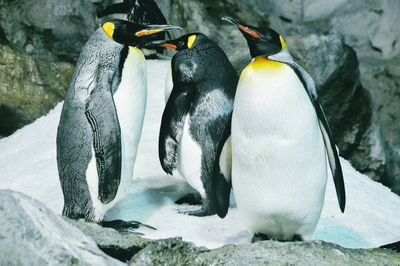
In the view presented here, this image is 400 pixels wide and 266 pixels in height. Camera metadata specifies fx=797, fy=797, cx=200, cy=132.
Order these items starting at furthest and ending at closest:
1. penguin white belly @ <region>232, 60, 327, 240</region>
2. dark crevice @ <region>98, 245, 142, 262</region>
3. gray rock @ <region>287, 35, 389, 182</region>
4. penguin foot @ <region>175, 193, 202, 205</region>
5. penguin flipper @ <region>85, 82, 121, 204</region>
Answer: gray rock @ <region>287, 35, 389, 182</region> < penguin foot @ <region>175, 193, 202, 205</region> < penguin flipper @ <region>85, 82, 121, 204</region> < penguin white belly @ <region>232, 60, 327, 240</region> < dark crevice @ <region>98, 245, 142, 262</region>

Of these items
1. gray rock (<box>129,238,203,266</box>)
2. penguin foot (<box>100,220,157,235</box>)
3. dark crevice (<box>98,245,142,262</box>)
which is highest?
gray rock (<box>129,238,203,266</box>)

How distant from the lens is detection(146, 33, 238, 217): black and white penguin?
4.02 m

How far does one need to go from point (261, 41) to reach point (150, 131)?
1925 millimetres

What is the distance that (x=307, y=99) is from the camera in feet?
10.9

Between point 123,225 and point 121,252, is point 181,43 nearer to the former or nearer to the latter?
point 123,225

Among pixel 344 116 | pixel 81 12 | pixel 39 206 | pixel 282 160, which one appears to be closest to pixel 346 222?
pixel 282 160

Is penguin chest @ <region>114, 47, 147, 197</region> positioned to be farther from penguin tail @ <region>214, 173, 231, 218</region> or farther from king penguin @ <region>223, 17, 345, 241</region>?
king penguin @ <region>223, 17, 345, 241</region>

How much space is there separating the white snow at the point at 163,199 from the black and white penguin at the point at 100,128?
29 cm

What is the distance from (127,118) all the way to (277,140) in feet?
2.64

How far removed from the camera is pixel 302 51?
6953 millimetres

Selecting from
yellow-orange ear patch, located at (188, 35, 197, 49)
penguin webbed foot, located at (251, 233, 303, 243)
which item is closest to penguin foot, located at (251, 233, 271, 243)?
penguin webbed foot, located at (251, 233, 303, 243)

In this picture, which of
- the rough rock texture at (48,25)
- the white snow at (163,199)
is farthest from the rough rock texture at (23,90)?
the rough rock texture at (48,25)

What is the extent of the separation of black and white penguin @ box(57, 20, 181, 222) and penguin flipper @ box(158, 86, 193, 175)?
0.84ft

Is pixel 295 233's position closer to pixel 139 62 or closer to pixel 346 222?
pixel 346 222
